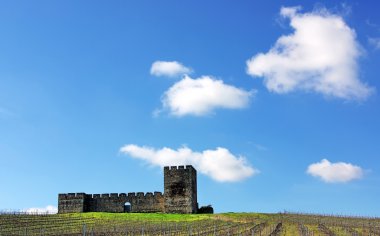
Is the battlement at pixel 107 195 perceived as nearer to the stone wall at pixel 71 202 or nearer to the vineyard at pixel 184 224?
the stone wall at pixel 71 202

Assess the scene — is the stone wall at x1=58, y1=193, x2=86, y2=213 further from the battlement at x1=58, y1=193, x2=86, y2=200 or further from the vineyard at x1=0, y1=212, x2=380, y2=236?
the vineyard at x1=0, y1=212, x2=380, y2=236

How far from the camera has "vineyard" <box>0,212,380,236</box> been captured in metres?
46.8

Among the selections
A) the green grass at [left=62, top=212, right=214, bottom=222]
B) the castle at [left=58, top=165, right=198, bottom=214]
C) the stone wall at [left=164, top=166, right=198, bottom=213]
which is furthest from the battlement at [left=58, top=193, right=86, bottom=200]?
the stone wall at [left=164, top=166, right=198, bottom=213]

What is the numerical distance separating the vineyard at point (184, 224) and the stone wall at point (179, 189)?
11.4ft

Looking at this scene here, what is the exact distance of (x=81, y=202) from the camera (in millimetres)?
69125

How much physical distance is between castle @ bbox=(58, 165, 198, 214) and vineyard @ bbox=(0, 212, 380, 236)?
12.9ft

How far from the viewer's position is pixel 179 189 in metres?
66.9

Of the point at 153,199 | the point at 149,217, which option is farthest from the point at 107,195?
the point at 149,217

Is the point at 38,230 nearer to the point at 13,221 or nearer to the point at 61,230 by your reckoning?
the point at 61,230

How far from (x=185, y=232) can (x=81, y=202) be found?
26.3m

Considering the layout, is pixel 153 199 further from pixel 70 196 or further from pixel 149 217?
pixel 70 196

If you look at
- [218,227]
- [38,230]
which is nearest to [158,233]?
[218,227]

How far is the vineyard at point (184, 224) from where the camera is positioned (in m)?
46.8

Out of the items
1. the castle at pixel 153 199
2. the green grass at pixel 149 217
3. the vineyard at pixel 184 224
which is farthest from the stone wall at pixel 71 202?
the vineyard at pixel 184 224
